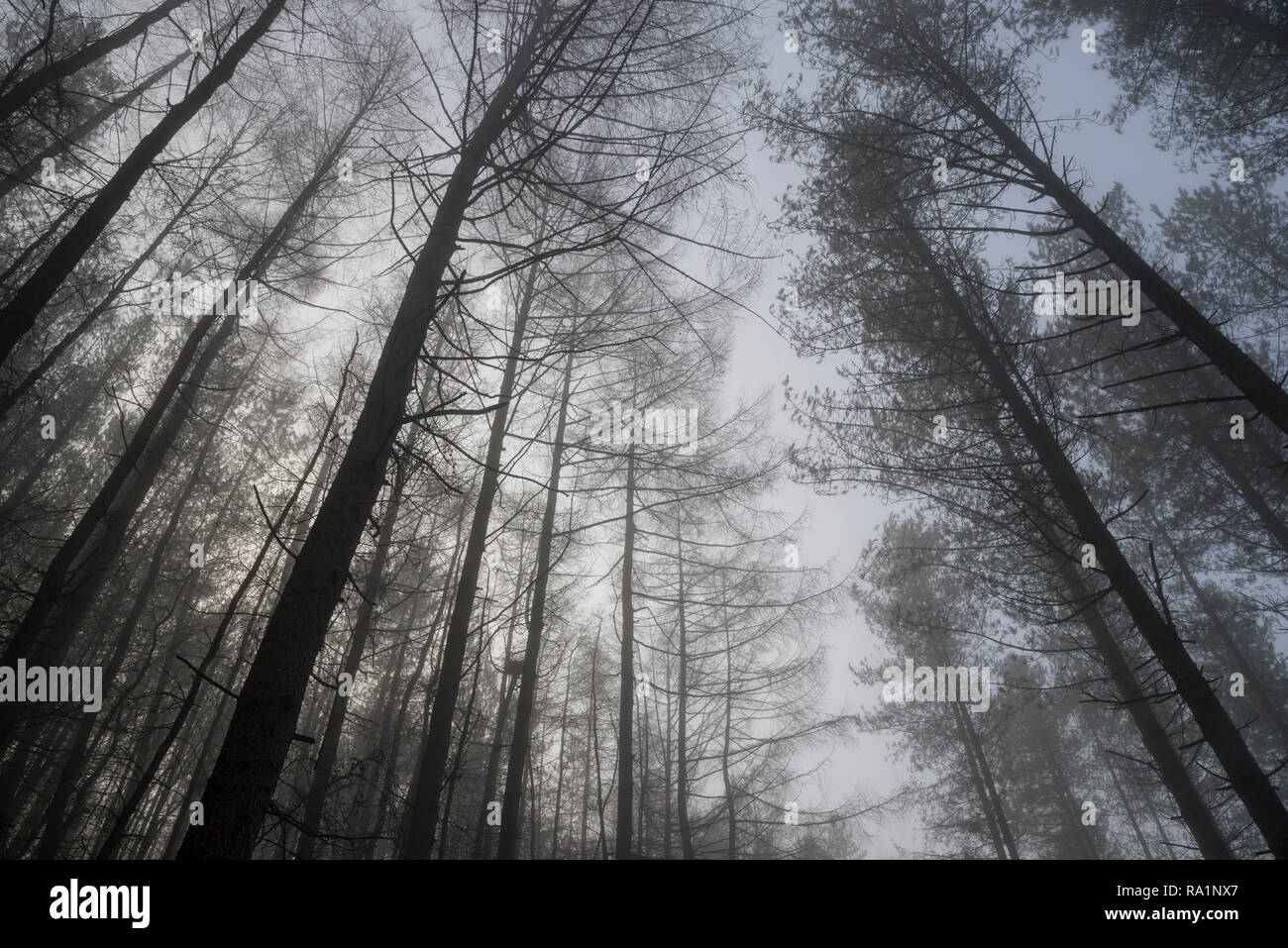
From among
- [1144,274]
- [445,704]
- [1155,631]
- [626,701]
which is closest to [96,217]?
[445,704]

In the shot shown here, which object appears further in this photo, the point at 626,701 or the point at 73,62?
the point at 626,701

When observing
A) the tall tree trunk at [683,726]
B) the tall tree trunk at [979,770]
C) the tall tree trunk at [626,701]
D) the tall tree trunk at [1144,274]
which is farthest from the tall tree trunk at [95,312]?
the tall tree trunk at [979,770]

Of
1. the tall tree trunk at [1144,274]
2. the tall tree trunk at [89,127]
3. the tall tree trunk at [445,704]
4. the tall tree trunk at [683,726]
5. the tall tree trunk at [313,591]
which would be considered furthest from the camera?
the tall tree trunk at [683,726]

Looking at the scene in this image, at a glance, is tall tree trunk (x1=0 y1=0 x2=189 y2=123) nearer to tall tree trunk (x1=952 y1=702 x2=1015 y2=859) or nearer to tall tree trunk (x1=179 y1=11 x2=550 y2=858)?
tall tree trunk (x1=179 y1=11 x2=550 y2=858)

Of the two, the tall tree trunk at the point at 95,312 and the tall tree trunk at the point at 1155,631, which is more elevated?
the tall tree trunk at the point at 95,312

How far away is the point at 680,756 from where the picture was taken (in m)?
10.5

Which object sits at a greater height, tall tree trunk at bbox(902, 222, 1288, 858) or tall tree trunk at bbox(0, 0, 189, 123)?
tall tree trunk at bbox(0, 0, 189, 123)

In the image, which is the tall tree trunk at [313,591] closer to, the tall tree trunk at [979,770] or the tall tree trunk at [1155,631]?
the tall tree trunk at [1155,631]

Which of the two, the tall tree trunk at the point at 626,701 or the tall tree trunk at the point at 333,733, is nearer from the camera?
the tall tree trunk at the point at 333,733

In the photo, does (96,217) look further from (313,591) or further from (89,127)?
(89,127)

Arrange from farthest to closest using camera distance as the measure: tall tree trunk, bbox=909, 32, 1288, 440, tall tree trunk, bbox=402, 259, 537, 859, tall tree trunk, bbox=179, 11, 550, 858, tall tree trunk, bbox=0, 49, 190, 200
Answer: tall tree trunk, bbox=0, 49, 190, 200, tall tree trunk, bbox=402, 259, 537, 859, tall tree trunk, bbox=909, 32, 1288, 440, tall tree trunk, bbox=179, 11, 550, 858

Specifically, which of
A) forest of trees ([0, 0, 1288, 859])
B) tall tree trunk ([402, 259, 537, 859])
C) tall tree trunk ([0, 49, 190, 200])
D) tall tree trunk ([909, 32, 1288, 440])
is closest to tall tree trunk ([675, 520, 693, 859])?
forest of trees ([0, 0, 1288, 859])
